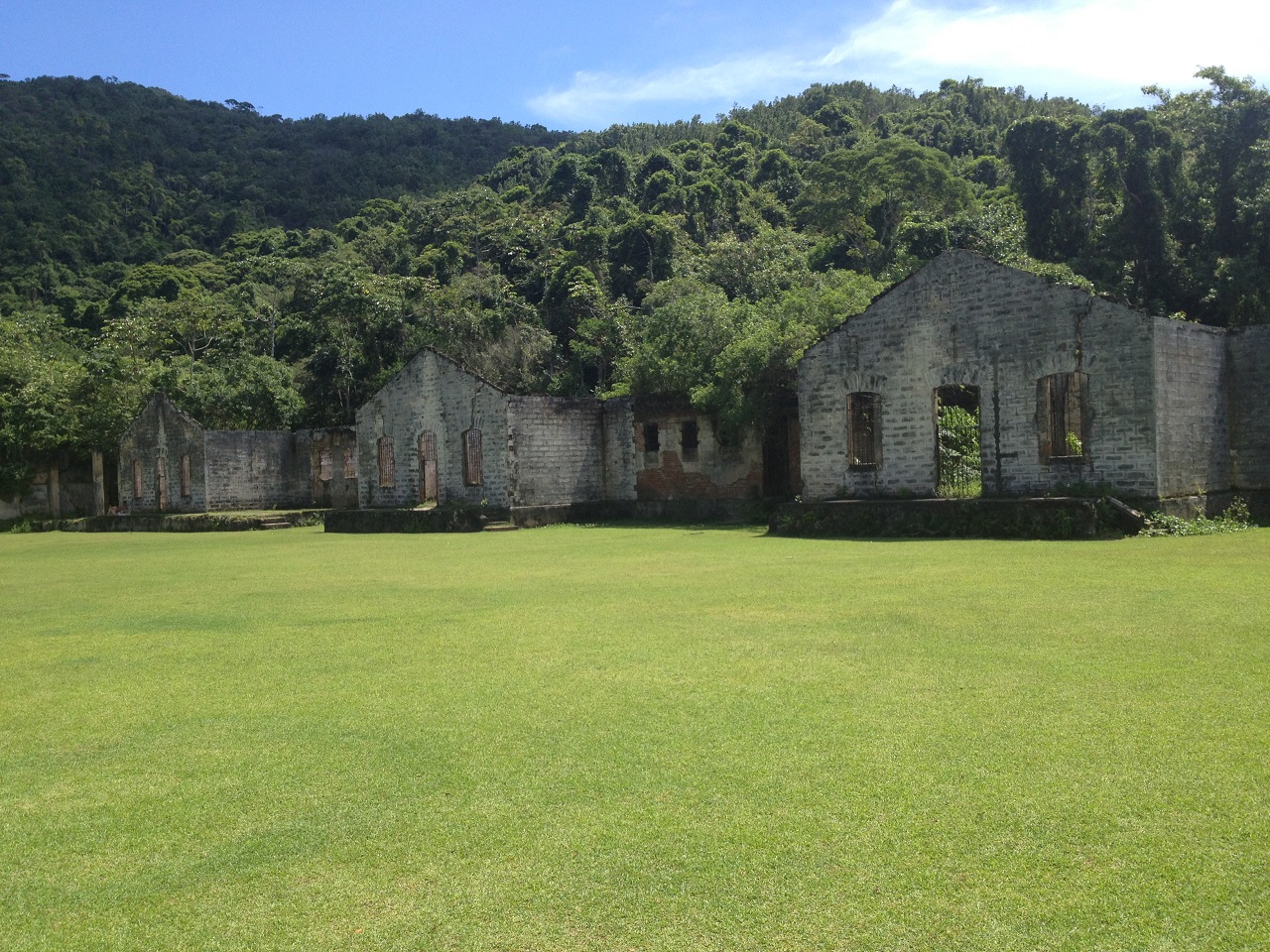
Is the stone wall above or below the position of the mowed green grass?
above

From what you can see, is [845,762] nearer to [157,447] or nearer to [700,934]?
[700,934]

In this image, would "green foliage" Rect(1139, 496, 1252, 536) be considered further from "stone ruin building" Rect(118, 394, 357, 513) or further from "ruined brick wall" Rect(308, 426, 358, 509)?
"stone ruin building" Rect(118, 394, 357, 513)

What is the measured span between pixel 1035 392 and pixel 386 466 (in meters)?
17.1

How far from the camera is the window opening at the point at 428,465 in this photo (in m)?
26.6

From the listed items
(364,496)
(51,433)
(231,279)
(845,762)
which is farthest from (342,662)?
(231,279)

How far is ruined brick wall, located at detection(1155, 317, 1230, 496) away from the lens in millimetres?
15250

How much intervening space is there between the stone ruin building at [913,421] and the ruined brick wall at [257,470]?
7131 millimetres

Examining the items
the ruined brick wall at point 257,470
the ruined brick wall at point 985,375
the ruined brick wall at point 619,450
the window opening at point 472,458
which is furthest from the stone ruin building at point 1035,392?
the ruined brick wall at point 257,470

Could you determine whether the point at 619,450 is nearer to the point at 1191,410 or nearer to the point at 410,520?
the point at 410,520

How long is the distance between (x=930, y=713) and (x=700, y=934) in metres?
2.32

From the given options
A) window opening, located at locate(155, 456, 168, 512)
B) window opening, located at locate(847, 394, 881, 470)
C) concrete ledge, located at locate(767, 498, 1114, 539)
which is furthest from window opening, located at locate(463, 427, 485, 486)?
window opening, located at locate(155, 456, 168, 512)

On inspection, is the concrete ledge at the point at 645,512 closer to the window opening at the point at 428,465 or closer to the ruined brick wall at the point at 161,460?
the window opening at the point at 428,465

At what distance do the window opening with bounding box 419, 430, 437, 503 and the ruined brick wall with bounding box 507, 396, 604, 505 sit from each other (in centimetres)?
314

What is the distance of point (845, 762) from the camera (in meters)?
4.12
